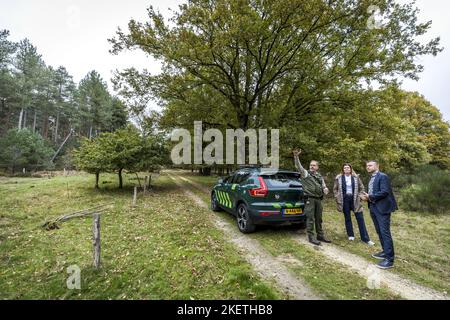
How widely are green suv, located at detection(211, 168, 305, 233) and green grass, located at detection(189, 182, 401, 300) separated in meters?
0.54

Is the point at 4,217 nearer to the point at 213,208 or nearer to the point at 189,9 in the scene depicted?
the point at 213,208

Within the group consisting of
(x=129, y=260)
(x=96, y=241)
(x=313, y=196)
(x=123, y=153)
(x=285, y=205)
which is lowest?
(x=129, y=260)

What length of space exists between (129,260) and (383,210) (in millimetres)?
5390

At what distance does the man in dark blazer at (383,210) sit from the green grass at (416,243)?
234 mm

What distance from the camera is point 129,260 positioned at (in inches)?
176

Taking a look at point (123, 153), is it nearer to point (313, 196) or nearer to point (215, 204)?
point (215, 204)

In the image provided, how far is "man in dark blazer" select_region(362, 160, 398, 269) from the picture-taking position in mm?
4037

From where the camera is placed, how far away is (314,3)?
7.80 m

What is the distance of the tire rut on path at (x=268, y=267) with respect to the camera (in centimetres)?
320

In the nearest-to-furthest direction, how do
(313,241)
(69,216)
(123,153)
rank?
(313,241) < (69,216) < (123,153)

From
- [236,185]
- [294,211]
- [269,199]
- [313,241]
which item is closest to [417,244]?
[313,241]

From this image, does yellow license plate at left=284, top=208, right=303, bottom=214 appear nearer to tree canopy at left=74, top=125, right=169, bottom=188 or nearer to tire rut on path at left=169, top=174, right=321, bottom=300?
tire rut on path at left=169, top=174, right=321, bottom=300

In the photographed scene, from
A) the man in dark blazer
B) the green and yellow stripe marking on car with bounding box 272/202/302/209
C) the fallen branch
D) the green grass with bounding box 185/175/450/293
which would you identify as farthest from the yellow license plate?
the fallen branch

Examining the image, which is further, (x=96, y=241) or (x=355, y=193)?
(x=355, y=193)
